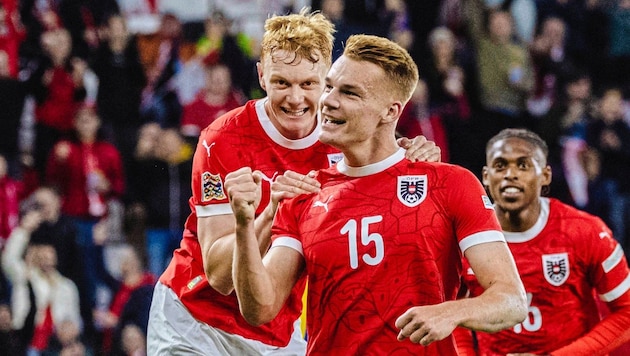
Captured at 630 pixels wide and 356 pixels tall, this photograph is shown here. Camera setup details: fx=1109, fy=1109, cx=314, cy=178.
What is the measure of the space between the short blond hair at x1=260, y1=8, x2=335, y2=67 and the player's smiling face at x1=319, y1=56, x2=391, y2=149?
2.52 feet

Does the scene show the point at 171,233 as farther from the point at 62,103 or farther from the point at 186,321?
the point at 186,321

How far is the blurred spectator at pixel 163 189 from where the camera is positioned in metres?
10.1

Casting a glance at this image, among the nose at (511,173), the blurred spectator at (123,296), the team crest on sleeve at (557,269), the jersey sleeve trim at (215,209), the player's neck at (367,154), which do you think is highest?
the player's neck at (367,154)

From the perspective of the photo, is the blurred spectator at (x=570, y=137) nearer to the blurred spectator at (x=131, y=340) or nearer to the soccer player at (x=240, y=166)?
the blurred spectator at (x=131, y=340)

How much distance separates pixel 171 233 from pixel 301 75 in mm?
5284

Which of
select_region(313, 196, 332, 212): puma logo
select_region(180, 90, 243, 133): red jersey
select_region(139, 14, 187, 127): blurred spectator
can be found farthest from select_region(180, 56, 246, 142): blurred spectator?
select_region(313, 196, 332, 212): puma logo

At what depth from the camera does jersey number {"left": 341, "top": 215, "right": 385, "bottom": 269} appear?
4250 mm

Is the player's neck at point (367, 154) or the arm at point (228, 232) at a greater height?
the player's neck at point (367, 154)

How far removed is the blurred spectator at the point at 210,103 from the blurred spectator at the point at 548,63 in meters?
3.39

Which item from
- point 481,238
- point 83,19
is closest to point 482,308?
point 481,238

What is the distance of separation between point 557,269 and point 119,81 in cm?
600

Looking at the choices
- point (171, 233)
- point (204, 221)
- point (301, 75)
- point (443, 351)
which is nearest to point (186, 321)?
point (204, 221)

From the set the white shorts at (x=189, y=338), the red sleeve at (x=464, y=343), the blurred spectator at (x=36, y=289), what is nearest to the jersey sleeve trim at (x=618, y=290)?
the red sleeve at (x=464, y=343)

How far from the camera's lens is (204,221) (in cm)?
516
